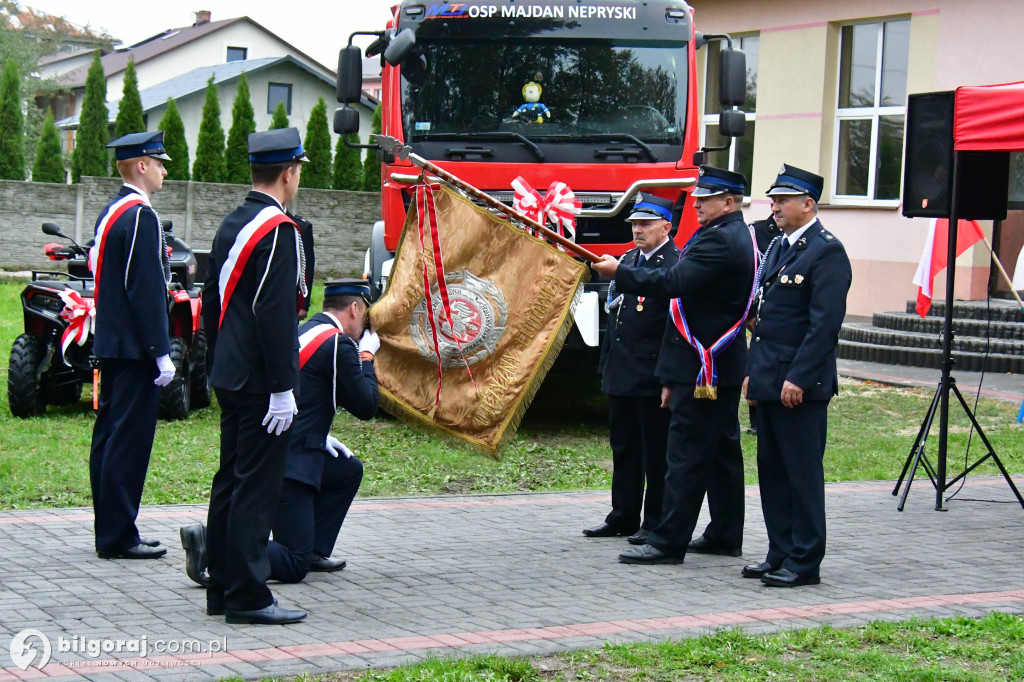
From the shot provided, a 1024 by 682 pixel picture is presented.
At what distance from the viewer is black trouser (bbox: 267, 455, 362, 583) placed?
611 centimetres

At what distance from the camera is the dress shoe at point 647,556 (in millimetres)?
6789

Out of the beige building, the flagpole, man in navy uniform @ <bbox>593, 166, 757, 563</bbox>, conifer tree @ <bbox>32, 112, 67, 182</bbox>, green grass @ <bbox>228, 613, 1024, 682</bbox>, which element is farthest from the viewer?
conifer tree @ <bbox>32, 112, 67, 182</bbox>

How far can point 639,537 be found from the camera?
7.26 meters

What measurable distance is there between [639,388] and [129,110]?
113ft

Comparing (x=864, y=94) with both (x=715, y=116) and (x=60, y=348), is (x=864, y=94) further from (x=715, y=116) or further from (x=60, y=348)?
(x=60, y=348)

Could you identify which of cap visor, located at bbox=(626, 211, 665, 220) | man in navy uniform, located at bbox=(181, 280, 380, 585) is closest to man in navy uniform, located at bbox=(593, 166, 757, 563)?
cap visor, located at bbox=(626, 211, 665, 220)

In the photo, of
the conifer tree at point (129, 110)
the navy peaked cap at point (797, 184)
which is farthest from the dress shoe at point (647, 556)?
the conifer tree at point (129, 110)

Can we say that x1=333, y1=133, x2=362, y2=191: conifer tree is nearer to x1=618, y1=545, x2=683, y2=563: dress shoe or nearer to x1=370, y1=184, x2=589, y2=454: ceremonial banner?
x1=370, y1=184, x2=589, y2=454: ceremonial banner

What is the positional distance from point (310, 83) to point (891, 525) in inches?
2105

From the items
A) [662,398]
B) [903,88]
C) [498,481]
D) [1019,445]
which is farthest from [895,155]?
[662,398]

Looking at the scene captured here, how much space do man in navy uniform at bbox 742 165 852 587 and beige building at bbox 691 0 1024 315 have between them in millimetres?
12729

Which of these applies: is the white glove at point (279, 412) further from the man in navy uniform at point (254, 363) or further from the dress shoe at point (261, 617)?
the dress shoe at point (261, 617)

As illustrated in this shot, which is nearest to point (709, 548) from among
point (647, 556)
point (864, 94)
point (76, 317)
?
point (647, 556)

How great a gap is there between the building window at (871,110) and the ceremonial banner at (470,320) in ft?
48.6
